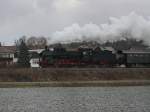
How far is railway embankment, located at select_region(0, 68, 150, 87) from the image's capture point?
69062 mm

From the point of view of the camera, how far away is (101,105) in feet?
134

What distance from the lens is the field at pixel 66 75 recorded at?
7125 centimetres

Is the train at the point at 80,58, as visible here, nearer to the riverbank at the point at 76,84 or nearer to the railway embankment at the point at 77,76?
the railway embankment at the point at 77,76

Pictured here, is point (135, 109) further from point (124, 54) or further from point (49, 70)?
point (124, 54)

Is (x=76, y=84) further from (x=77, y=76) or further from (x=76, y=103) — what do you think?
(x=76, y=103)

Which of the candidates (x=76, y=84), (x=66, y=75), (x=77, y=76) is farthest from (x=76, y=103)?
(x=77, y=76)

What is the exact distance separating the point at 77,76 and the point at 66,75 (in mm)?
1708

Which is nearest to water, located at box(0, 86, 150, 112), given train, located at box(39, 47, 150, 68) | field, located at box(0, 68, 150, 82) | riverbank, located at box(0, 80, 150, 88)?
riverbank, located at box(0, 80, 150, 88)

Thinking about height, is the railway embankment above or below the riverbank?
above

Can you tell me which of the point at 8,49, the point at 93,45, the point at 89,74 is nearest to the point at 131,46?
the point at 93,45

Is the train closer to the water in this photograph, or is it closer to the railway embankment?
the railway embankment

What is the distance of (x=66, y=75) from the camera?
236 ft

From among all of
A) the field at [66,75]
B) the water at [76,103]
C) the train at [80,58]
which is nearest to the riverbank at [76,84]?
the field at [66,75]

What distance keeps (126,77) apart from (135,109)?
36.3 meters
